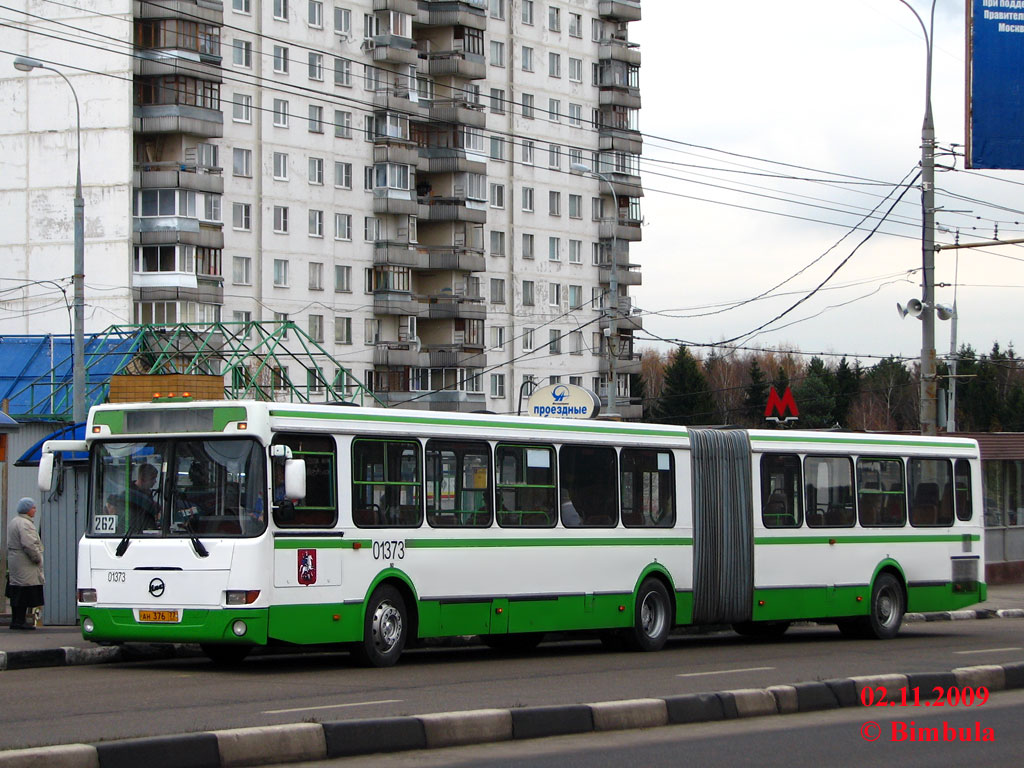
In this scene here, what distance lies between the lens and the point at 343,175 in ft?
251

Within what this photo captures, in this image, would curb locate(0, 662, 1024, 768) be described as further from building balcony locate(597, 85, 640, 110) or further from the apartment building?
building balcony locate(597, 85, 640, 110)

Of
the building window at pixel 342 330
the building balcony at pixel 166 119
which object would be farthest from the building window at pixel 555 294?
the building balcony at pixel 166 119

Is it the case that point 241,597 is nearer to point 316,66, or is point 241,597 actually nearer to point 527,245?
point 316,66

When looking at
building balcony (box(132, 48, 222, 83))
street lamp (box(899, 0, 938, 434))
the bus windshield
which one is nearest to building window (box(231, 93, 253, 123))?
building balcony (box(132, 48, 222, 83))

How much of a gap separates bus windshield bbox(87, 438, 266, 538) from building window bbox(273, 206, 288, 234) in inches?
2268

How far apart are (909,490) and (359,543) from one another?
34.1 ft

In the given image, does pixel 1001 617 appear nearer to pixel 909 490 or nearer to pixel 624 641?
pixel 909 490

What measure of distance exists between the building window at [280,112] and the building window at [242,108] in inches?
52.8

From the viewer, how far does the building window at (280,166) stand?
239ft

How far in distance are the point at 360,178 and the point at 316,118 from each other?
3.92 metres

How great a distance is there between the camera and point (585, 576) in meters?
18.9

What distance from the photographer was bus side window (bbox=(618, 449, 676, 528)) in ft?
64.6

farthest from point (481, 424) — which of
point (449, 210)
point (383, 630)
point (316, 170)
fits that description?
point (449, 210)

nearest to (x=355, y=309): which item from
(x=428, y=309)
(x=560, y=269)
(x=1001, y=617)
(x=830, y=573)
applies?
(x=428, y=309)
